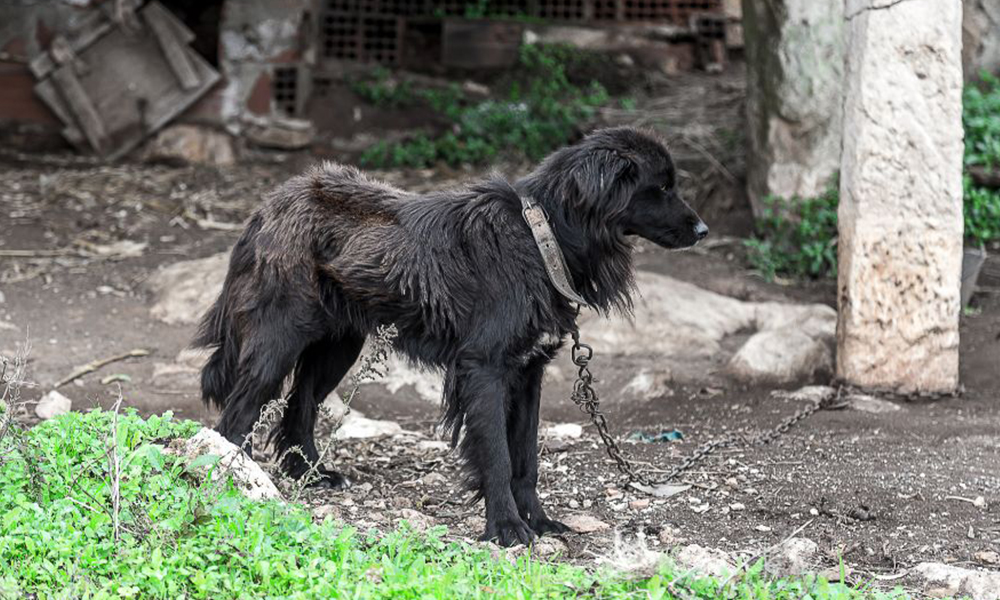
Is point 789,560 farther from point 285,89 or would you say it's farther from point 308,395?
point 285,89

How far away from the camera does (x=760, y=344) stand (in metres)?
7.55

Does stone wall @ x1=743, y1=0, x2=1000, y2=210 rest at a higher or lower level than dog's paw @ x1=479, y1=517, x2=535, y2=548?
higher

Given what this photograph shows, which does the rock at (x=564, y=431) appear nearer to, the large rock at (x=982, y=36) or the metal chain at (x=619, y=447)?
the metal chain at (x=619, y=447)

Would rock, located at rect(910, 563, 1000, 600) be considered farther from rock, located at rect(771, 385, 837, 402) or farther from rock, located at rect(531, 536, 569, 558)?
rock, located at rect(771, 385, 837, 402)

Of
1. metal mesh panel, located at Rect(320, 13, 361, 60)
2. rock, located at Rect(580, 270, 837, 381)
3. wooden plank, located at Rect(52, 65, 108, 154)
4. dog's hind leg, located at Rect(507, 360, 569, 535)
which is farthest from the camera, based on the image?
metal mesh panel, located at Rect(320, 13, 361, 60)

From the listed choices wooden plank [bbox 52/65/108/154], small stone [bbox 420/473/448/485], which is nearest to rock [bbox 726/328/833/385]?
small stone [bbox 420/473/448/485]

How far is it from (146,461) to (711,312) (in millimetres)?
4657

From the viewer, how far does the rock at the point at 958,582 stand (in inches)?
168

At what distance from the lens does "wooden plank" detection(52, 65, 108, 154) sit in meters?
11.6

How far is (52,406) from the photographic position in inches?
263

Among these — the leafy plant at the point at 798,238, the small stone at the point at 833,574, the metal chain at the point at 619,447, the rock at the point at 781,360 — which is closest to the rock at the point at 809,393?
the metal chain at the point at 619,447

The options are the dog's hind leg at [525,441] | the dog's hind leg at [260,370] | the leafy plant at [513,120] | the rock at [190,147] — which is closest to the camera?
the dog's hind leg at [525,441]

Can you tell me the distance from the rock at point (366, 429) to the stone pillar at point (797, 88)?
4.08 m

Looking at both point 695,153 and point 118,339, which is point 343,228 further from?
point 695,153
